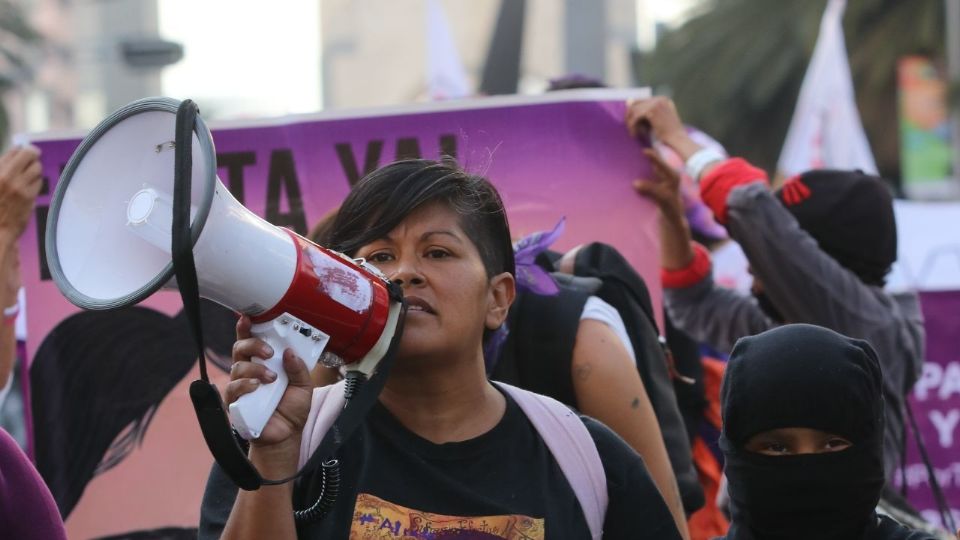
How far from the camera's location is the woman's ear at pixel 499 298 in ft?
8.32

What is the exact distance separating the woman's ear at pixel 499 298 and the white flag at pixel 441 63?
3088 millimetres

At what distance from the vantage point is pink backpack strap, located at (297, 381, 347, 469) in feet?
7.27

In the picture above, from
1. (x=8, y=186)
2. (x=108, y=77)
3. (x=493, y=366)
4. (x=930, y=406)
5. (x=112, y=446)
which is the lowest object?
(x=108, y=77)

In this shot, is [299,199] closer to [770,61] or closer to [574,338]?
[574,338]

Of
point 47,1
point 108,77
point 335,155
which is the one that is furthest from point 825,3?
point 47,1

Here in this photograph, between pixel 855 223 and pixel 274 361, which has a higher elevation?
pixel 274 361

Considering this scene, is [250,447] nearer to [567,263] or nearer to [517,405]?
[517,405]

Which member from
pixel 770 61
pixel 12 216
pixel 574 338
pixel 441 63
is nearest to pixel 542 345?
pixel 574 338

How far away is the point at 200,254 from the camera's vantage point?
1.98 metres

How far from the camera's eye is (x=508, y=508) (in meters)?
2.26

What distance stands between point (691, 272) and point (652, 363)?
34.3 inches

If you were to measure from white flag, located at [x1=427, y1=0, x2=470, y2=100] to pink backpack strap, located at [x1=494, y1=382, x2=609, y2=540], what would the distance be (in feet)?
10.9

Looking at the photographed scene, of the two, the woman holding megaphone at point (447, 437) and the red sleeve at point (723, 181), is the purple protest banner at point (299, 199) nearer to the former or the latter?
the red sleeve at point (723, 181)

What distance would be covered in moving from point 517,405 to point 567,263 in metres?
1.01
